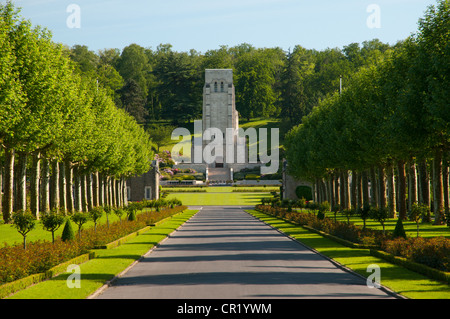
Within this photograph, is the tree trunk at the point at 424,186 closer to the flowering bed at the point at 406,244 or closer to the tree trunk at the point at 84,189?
the flowering bed at the point at 406,244

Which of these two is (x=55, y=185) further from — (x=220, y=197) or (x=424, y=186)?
(x=220, y=197)

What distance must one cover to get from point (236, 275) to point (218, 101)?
12260 centimetres

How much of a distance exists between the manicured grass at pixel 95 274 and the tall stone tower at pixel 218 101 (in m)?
108

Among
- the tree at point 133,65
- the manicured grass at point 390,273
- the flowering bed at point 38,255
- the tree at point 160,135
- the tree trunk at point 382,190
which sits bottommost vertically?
the manicured grass at point 390,273

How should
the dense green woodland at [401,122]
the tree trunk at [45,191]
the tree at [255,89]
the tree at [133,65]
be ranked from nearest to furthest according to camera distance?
1. the dense green woodland at [401,122]
2. the tree trunk at [45,191]
3. the tree at [255,89]
4. the tree at [133,65]

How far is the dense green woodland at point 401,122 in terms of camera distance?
108 ft

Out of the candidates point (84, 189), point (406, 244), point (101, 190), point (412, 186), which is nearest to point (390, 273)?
point (406, 244)

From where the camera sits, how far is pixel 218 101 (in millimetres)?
140250

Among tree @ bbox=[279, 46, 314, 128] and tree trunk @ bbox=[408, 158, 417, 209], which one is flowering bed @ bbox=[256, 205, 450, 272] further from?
tree @ bbox=[279, 46, 314, 128]

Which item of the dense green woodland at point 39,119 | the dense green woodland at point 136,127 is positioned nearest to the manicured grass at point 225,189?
the dense green woodland at point 136,127

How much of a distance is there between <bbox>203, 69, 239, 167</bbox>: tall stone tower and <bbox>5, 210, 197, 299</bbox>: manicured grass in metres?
108

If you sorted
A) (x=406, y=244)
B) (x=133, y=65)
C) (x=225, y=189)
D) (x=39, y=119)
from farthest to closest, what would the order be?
1. (x=133, y=65)
2. (x=225, y=189)
3. (x=39, y=119)
4. (x=406, y=244)

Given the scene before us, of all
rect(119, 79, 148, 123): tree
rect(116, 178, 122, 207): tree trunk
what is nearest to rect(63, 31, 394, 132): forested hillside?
rect(119, 79, 148, 123): tree

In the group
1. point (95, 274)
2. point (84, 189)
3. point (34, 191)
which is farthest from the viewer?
point (84, 189)
